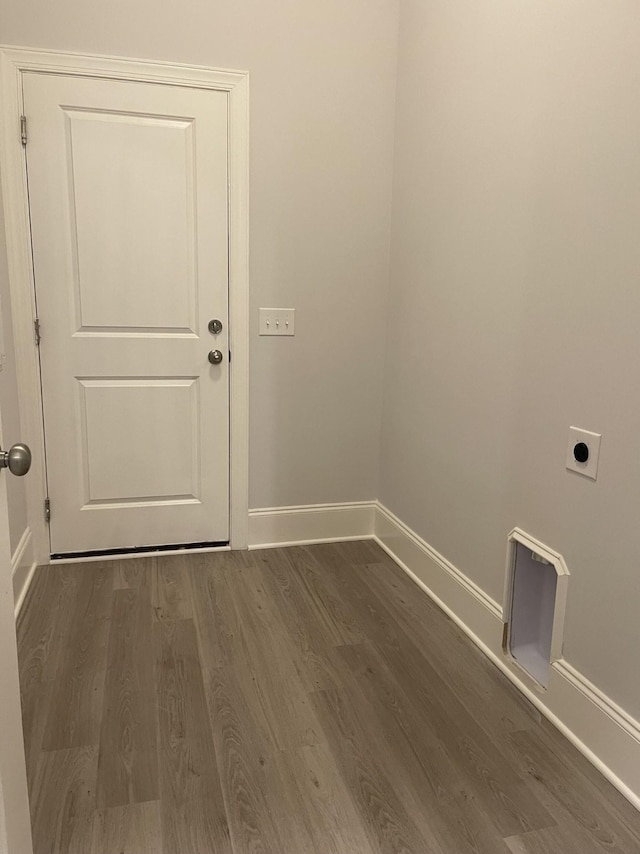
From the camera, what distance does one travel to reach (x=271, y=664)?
6.95ft

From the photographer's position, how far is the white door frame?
2477mm

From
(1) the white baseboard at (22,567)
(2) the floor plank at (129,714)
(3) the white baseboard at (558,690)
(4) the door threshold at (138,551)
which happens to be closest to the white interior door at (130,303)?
(4) the door threshold at (138,551)

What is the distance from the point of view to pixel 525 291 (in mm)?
1981

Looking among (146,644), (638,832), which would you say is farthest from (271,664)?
(638,832)

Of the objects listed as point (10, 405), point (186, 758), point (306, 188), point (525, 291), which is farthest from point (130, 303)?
point (186, 758)

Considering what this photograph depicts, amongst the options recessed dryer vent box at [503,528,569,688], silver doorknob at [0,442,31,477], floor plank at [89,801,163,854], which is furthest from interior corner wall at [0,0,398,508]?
silver doorknob at [0,442,31,477]

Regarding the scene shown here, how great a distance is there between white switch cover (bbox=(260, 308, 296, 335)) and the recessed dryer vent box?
4.60 feet

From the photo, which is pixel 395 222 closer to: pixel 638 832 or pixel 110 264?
pixel 110 264

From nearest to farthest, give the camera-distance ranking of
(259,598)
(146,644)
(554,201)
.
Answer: (554,201), (146,644), (259,598)

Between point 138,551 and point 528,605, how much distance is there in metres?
1.74

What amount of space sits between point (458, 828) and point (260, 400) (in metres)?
1.91

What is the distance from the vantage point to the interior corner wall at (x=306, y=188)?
2.57m

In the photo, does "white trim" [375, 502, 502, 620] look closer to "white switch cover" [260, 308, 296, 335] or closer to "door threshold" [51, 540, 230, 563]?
"door threshold" [51, 540, 230, 563]

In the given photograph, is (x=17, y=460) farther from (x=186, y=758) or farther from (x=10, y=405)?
(x=10, y=405)
